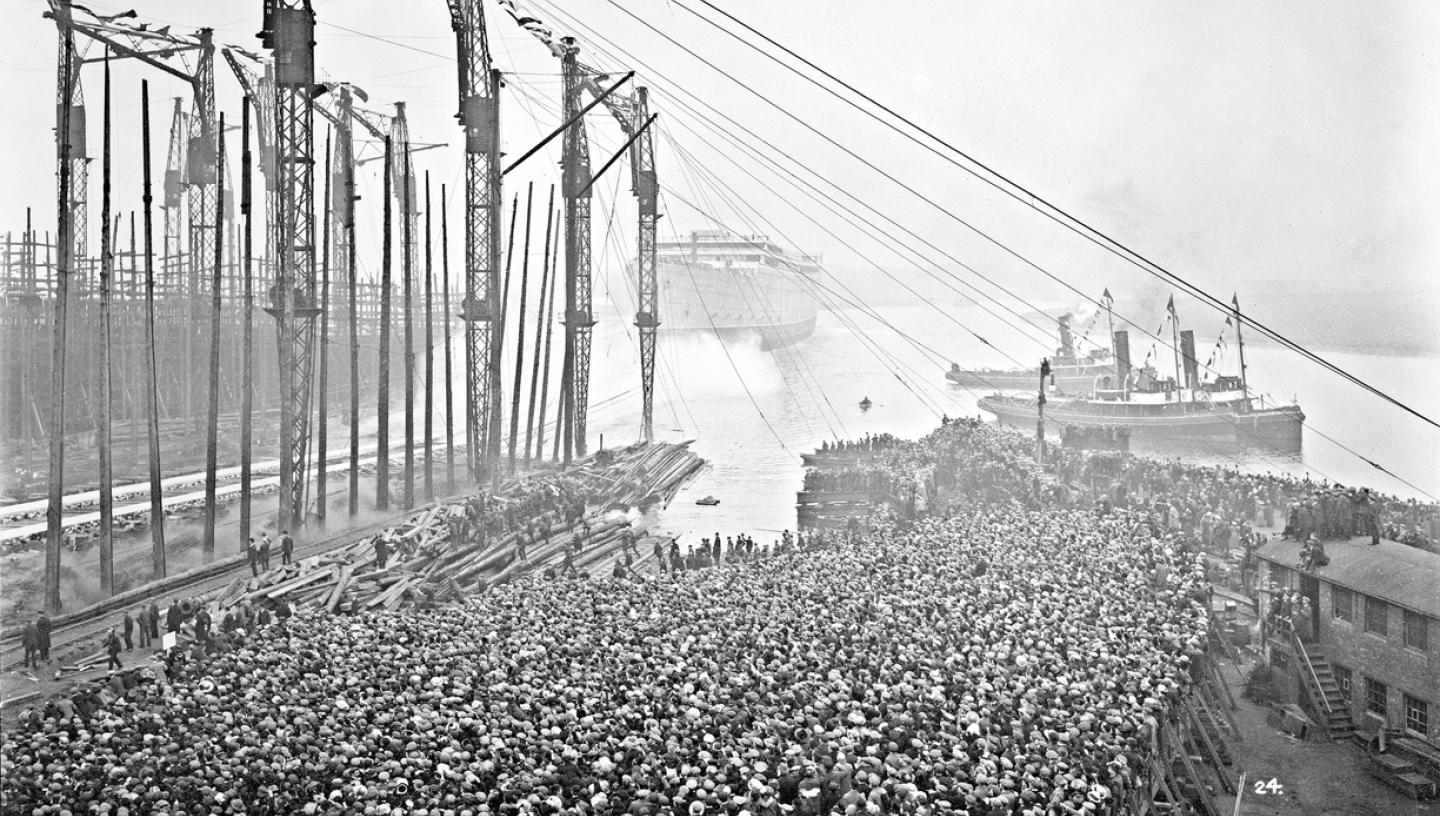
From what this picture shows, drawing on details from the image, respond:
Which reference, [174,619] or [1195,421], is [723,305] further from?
[174,619]

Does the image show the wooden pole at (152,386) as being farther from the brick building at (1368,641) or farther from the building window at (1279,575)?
the building window at (1279,575)

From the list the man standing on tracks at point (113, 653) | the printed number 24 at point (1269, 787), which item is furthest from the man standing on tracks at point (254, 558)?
the printed number 24 at point (1269, 787)

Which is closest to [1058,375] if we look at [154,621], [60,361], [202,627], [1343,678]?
[1343,678]

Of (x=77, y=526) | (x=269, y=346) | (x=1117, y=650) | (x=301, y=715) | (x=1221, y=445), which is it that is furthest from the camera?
(x=269, y=346)

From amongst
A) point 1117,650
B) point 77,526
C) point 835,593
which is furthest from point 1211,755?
point 77,526

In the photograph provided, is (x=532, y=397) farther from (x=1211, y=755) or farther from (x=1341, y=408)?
(x=1341, y=408)
